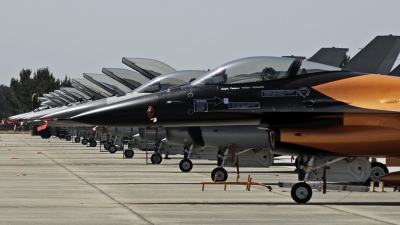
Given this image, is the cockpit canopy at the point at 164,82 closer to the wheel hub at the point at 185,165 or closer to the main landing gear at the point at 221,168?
the main landing gear at the point at 221,168

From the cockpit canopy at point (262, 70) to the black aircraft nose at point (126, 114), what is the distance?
3.65ft

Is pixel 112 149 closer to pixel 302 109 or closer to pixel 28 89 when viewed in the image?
pixel 302 109

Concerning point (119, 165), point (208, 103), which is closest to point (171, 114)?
point (208, 103)

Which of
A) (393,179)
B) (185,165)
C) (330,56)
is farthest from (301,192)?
(330,56)

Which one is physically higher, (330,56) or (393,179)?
(330,56)

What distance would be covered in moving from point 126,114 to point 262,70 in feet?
8.79

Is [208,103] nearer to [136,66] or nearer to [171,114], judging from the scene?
[171,114]

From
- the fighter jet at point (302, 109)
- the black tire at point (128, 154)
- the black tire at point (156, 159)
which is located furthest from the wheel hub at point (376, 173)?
the black tire at point (128, 154)

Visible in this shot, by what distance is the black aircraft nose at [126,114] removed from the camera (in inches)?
648

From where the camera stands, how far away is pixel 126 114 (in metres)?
16.6

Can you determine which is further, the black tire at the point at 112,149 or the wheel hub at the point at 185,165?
the black tire at the point at 112,149

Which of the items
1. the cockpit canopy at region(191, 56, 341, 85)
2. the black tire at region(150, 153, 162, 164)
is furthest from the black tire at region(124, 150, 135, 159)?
the cockpit canopy at region(191, 56, 341, 85)

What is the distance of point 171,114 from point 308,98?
2484 mm

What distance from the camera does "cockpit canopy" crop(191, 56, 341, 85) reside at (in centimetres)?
1595
